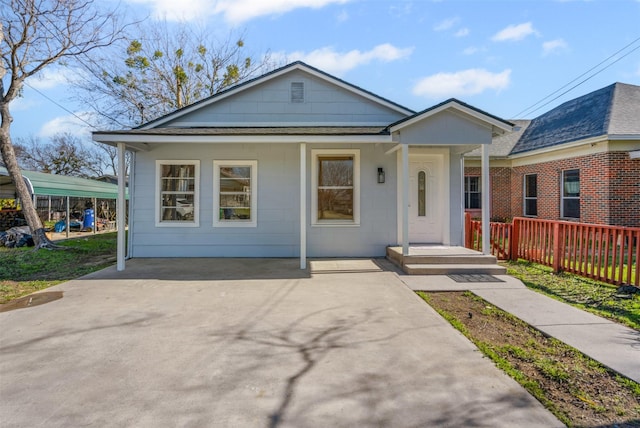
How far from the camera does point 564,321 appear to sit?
4.45 meters

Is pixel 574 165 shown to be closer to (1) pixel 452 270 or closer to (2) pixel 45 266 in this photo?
(1) pixel 452 270

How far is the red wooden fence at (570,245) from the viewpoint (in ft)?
20.0

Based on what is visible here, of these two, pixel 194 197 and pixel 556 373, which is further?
pixel 194 197

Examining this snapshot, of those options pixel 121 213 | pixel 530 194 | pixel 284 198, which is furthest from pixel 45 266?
pixel 530 194

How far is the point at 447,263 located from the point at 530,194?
9043mm

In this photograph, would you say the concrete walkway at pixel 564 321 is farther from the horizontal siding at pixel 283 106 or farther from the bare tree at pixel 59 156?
the bare tree at pixel 59 156

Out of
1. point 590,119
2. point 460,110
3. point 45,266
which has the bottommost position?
point 45,266

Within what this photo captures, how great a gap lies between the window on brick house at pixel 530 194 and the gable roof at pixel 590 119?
1177mm

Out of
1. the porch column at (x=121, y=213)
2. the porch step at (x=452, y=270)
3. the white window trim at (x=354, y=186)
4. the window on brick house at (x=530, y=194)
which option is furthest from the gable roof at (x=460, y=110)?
the window on brick house at (x=530, y=194)

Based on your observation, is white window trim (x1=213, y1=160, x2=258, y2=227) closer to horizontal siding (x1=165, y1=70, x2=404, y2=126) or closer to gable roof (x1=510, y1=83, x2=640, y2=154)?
horizontal siding (x1=165, y1=70, x2=404, y2=126)

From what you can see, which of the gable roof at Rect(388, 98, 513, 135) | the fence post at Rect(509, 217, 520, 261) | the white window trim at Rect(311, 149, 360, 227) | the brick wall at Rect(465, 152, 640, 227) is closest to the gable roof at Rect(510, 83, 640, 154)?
the brick wall at Rect(465, 152, 640, 227)

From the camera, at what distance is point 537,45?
38.8 ft

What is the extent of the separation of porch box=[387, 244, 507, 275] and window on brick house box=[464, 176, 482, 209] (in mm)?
8019

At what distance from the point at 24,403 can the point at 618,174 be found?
1356 cm
